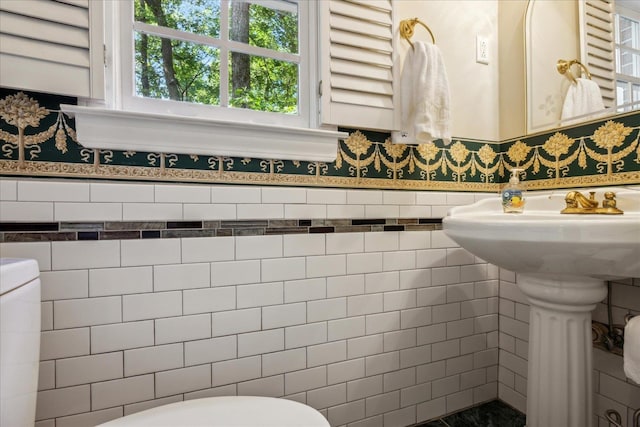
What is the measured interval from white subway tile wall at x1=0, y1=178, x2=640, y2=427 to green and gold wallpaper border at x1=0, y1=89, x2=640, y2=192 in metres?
0.05

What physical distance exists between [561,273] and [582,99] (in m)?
0.84

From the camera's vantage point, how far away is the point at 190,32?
1.12 meters

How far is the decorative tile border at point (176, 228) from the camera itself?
877mm

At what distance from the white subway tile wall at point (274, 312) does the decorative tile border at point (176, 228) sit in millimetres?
19

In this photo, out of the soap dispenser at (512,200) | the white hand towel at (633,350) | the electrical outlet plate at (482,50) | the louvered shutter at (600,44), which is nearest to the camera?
the white hand towel at (633,350)

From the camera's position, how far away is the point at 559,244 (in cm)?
72

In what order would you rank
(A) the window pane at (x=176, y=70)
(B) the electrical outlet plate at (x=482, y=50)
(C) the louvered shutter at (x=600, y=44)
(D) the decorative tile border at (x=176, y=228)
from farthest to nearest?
1. (B) the electrical outlet plate at (x=482, y=50)
2. (C) the louvered shutter at (x=600, y=44)
3. (A) the window pane at (x=176, y=70)
4. (D) the decorative tile border at (x=176, y=228)

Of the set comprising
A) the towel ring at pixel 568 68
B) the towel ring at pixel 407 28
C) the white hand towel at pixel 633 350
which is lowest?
the white hand towel at pixel 633 350

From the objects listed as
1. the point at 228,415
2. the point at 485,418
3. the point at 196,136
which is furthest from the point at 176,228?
the point at 485,418

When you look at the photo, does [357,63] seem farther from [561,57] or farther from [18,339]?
[18,339]

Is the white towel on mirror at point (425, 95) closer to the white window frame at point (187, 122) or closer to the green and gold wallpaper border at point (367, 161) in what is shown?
the green and gold wallpaper border at point (367, 161)

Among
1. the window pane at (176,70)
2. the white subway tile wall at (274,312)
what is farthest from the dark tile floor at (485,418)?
the window pane at (176,70)

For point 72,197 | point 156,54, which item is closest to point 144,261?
point 72,197

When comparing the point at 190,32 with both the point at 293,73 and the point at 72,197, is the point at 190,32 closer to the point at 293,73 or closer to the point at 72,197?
the point at 293,73
